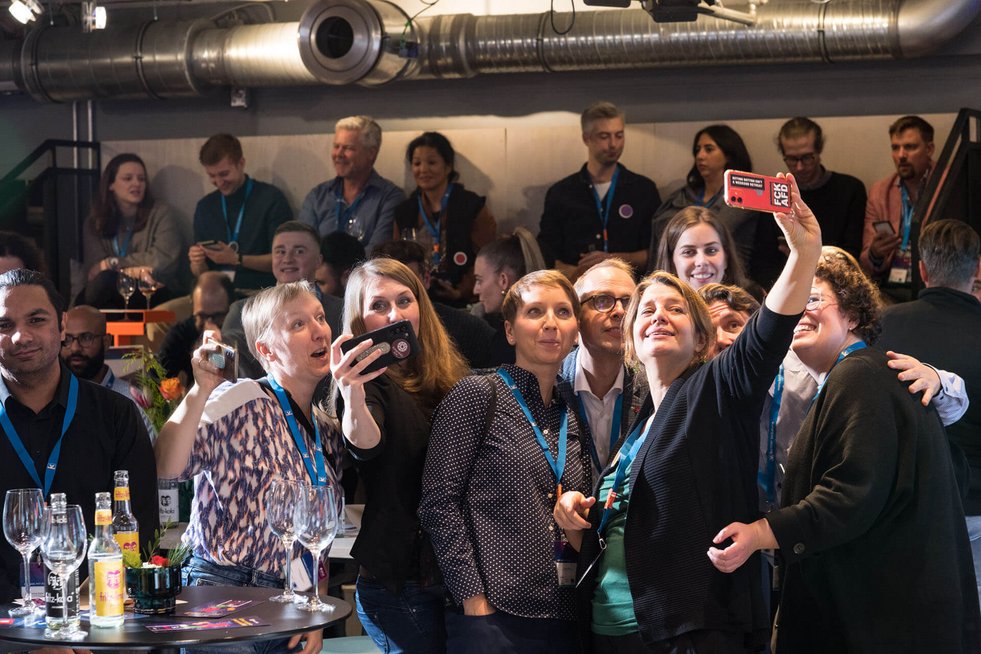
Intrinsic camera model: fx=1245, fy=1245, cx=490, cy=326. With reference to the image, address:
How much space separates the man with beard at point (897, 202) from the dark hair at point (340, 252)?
2934mm

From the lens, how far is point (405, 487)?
129 inches

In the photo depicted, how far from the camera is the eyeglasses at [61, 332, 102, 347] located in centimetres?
645

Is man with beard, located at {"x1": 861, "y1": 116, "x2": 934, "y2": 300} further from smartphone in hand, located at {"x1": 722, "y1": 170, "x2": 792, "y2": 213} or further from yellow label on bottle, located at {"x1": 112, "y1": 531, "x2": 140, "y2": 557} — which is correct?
yellow label on bottle, located at {"x1": 112, "y1": 531, "x2": 140, "y2": 557}

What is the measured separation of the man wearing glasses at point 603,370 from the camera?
3361 mm

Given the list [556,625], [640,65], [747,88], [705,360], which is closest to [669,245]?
[705,360]

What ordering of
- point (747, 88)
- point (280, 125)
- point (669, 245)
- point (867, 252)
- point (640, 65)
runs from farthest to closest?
point (280, 125), point (747, 88), point (640, 65), point (867, 252), point (669, 245)

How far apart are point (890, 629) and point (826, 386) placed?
57 centimetres

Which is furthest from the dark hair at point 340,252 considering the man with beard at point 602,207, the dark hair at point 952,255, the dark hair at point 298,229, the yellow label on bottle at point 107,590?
the yellow label on bottle at point 107,590

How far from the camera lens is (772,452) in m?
3.65

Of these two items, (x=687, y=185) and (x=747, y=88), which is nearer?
(x=687, y=185)

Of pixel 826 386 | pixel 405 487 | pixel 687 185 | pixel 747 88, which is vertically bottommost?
pixel 405 487

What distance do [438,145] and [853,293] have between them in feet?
17.4

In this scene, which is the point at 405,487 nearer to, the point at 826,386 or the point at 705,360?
the point at 705,360

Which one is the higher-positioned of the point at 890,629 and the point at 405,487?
the point at 405,487
